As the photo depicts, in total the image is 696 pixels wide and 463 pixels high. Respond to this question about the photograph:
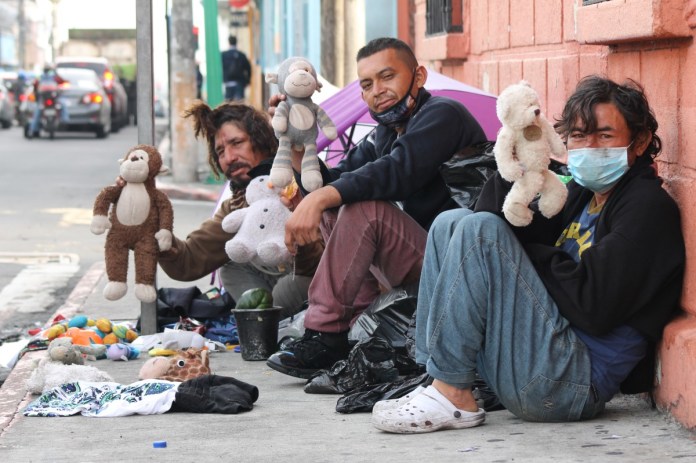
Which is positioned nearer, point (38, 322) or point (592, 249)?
point (592, 249)

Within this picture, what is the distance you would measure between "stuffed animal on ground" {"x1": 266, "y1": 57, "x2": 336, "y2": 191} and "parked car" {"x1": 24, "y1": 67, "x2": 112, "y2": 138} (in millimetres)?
25229

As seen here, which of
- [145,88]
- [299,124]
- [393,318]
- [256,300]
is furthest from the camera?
[145,88]

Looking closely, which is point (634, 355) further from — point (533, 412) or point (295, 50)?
point (295, 50)

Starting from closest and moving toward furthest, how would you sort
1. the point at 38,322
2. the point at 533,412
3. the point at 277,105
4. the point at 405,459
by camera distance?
the point at 405,459
the point at 533,412
the point at 277,105
the point at 38,322

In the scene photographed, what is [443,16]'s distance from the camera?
32.0 feet

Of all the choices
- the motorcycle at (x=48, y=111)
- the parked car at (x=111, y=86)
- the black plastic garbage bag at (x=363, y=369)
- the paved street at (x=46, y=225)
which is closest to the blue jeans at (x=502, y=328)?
→ the black plastic garbage bag at (x=363, y=369)

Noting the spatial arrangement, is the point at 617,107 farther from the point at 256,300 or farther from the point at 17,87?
the point at 17,87

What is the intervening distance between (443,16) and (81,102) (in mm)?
21782

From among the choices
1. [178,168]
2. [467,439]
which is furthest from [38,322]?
[178,168]

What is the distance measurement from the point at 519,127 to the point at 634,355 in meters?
0.79

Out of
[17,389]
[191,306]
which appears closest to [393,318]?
[17,389]

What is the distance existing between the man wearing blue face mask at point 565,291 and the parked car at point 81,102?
26.8 meters

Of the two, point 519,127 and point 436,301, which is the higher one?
point 519,127

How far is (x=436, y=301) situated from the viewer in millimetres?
4051
